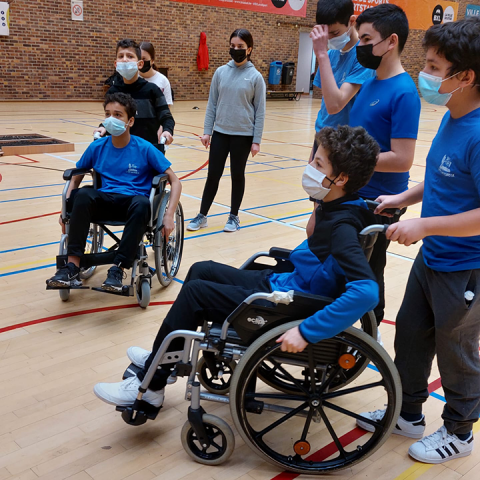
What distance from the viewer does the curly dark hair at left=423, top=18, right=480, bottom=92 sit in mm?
1289

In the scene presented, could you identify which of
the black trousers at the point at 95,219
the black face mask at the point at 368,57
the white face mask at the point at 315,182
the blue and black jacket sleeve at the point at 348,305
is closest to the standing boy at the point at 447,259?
the blue and black jacket sleeve at the point at 348,305

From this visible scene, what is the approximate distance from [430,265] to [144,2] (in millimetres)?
11188

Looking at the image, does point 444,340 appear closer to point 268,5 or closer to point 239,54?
point 239,54

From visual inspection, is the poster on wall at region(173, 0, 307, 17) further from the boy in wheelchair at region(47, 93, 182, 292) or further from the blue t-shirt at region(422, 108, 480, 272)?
the blue t-shirt at region(422, 108, 480, 272)

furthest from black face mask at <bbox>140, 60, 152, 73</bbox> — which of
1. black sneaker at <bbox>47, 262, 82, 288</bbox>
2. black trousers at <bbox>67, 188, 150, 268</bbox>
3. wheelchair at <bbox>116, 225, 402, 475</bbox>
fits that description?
wheelchair at <bbox>116, 225, 402, 475</bbox>

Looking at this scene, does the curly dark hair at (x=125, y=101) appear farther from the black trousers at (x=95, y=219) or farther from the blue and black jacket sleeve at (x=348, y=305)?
the blue and black jacket sleeve at (x=348, y=305)

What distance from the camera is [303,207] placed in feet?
15.0

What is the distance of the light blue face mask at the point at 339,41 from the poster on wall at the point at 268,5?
10.6 metres

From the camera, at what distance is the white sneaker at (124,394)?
160 cm

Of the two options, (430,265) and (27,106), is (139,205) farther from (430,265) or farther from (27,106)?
(27,106)

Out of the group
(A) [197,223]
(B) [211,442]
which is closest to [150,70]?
(A) [197,223]

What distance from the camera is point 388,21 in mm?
1784

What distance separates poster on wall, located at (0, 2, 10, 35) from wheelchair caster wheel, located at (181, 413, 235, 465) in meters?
9.97

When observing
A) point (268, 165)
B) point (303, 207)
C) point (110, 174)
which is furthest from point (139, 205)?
point (268, 165)
